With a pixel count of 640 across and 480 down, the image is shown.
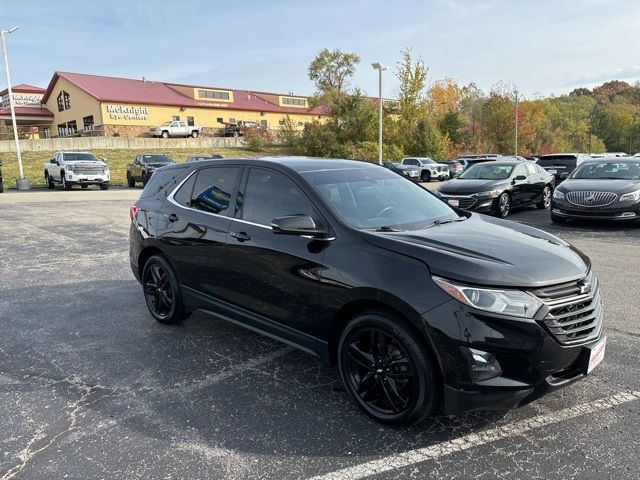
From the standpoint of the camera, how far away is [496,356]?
271 centimetres

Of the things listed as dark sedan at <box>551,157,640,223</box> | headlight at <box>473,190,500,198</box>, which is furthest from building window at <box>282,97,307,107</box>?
dark sedan at <box>551,157,640,223</box>

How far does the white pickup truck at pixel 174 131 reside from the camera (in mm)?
45875

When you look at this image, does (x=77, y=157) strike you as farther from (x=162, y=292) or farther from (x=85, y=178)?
(x=162, y=292)

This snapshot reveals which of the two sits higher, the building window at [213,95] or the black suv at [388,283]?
the building window at [213,95]

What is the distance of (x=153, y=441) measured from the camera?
3.03 m

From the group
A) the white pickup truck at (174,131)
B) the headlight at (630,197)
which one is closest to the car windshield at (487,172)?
the headlight at (630,197)

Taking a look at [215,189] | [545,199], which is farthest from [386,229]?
[545,199]

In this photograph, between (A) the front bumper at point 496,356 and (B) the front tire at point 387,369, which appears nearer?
(A) the front bumper at point 496,356

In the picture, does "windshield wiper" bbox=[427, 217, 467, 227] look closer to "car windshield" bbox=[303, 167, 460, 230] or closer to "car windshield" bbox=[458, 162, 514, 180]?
"car windshield" bbox=[303, 167, 460, 230]

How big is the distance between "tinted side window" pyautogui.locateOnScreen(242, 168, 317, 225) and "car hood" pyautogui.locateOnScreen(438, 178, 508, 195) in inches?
361

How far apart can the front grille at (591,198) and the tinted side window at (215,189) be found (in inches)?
350

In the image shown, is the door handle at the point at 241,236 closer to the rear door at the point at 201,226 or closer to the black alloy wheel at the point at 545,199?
the rear door at the point at 201,226

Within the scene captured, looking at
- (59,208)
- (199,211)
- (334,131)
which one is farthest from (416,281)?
(334,131)

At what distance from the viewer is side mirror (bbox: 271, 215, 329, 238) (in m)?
3.36
